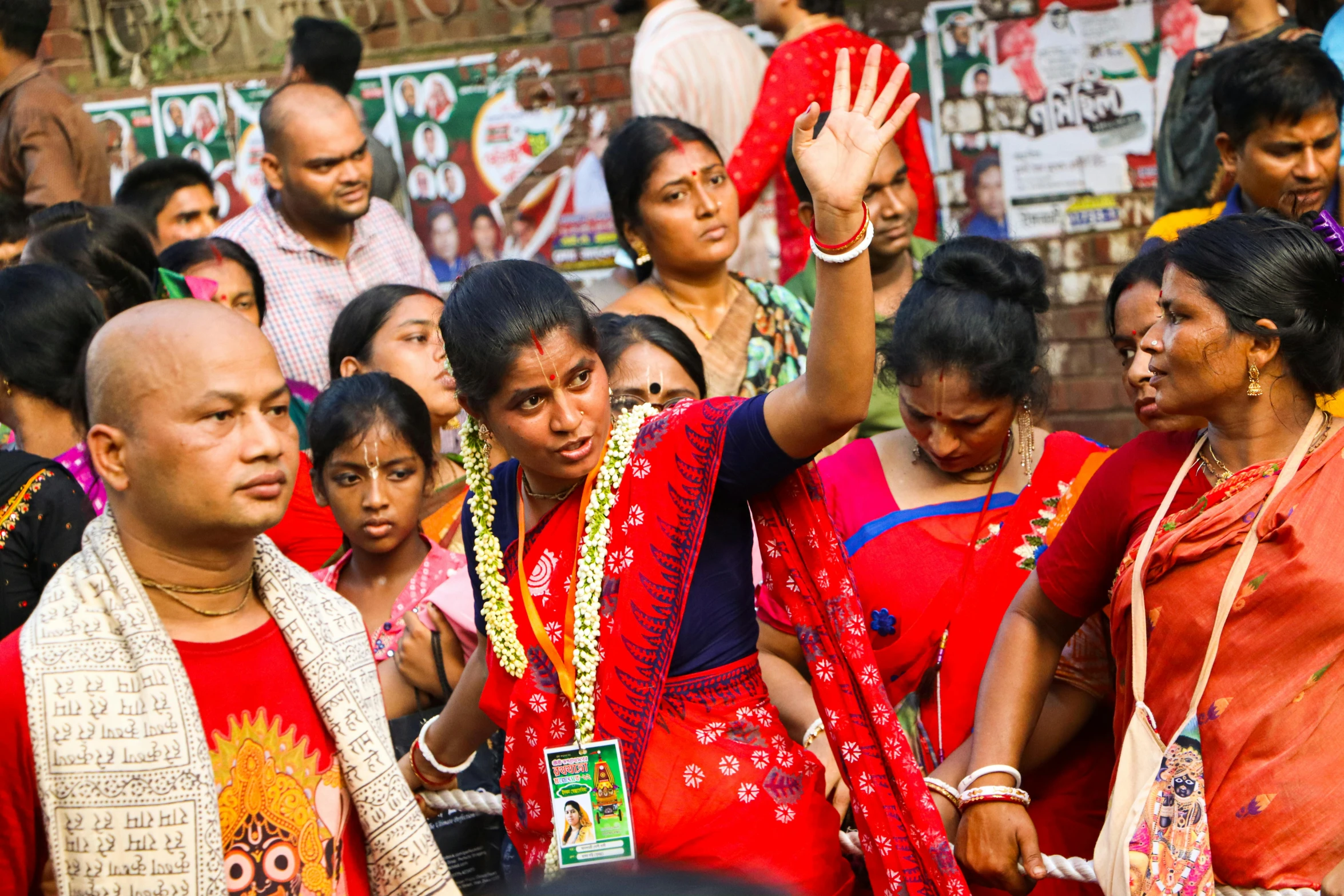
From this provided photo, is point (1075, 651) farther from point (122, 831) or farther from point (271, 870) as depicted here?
point (122, 831)

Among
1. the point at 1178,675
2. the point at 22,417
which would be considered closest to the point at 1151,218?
the point at 1178,675

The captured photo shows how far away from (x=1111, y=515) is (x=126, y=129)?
5863 millimetres

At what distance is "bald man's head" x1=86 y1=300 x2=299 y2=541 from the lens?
82.7 inches

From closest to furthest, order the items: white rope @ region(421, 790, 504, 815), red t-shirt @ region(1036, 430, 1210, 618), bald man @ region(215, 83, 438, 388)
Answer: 1. red t-shirt @ region(1036, 430, 1210, 618)
2. white rope @ region(421, 790, 504, 815)
3. bald man @ region(215, 83, 438, 388)

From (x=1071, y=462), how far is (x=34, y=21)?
15.2ft

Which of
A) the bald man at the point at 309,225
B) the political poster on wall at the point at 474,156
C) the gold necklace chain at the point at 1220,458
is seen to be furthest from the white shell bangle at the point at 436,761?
the political poster on wall at the point at 474,156

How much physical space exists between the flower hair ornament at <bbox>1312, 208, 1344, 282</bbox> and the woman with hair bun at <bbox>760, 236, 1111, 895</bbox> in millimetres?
721

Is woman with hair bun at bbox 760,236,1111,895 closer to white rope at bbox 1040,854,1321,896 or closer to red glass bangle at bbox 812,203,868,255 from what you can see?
white rope at bbox 1040,854,1321,896

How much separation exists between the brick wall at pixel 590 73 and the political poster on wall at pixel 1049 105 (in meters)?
0.12

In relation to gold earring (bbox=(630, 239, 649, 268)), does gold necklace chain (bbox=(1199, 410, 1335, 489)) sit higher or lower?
lower

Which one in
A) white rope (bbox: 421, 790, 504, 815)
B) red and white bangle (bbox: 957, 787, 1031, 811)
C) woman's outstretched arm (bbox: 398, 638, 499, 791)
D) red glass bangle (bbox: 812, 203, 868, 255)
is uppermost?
red glass bangle (bbox: 812, 203, 868, 255)

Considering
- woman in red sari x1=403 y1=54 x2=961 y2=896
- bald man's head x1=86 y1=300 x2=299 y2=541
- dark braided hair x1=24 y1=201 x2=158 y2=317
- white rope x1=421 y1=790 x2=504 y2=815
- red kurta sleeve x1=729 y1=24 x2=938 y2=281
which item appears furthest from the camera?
red kurta sleeve x1=729 y1=24 x2=938 y2=281

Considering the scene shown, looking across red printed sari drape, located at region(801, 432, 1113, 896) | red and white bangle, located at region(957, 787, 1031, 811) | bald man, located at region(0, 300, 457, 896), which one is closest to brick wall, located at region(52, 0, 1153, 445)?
red printed sari drape, located at region(801, 432, 1113, 896)

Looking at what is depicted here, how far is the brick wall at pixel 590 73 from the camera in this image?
571cm
